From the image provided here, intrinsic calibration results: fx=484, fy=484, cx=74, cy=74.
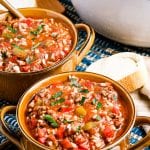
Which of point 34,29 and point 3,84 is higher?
point 34,29

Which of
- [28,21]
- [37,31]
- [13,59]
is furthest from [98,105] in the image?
[28,21]

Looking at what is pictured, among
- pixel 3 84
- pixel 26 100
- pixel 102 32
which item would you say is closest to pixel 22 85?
pixel 3 84

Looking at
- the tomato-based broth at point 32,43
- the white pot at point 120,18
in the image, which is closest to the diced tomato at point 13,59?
the tomato-based broth at point 32,43

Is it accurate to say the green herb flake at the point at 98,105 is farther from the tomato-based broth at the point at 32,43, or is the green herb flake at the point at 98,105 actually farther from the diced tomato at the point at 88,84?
the tomato-based broth at the point at 32,43

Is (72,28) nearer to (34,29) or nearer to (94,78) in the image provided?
(34,29)

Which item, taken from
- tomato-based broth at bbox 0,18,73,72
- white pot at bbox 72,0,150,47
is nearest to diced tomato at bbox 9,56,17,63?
tomato-based broth at bbox 0,18,73,72

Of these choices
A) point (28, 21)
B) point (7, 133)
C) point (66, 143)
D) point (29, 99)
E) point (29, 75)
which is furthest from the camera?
point (28, 21)

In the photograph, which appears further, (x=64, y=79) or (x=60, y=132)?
(x=64, y=79)

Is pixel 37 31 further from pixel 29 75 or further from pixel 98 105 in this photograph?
pixel 98 105
